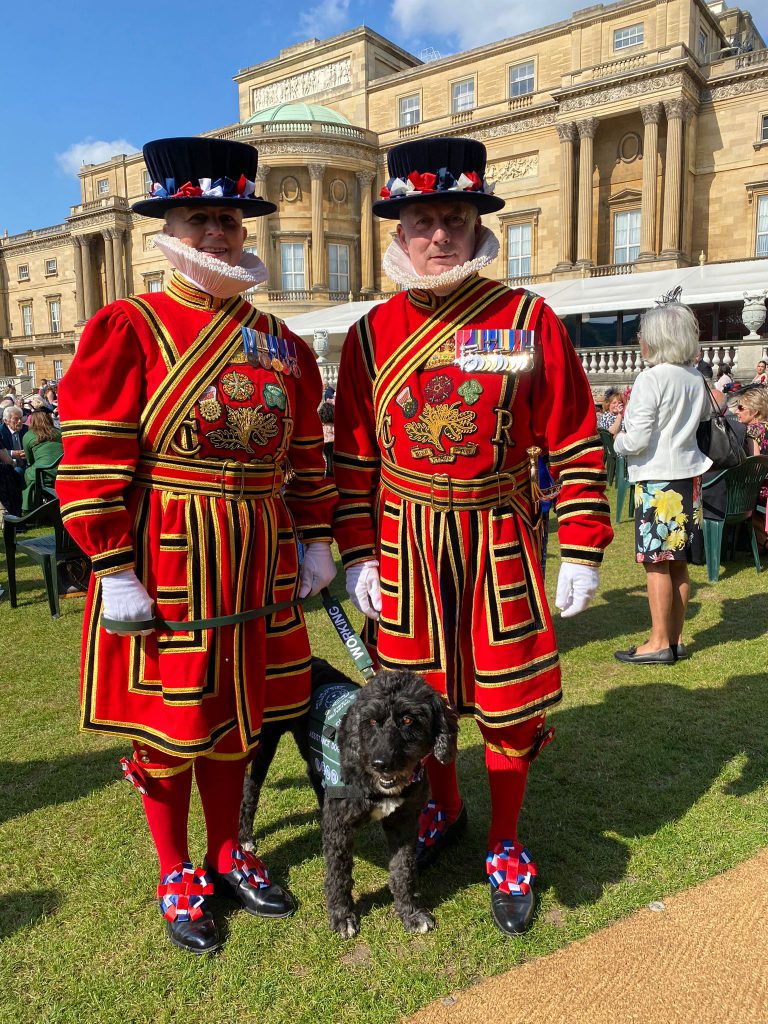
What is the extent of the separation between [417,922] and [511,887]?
34 cm

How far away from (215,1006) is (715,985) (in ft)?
4.96

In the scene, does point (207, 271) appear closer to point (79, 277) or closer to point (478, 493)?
point (478, 493)

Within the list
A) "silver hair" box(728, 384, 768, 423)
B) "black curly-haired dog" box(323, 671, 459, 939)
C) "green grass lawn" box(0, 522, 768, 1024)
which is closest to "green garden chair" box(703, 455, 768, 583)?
"silver hair" box(728, 384, 768, 423)

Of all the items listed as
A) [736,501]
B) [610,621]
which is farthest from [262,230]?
[610,621]

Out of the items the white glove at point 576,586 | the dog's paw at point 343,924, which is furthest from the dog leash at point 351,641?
the dog's paw at point 343,924

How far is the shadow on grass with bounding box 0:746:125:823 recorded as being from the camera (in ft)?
11.3

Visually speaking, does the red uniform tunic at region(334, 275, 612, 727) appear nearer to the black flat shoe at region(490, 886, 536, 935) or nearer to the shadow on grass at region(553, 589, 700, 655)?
the black flat shoe at region(490, 886, 536, 935)

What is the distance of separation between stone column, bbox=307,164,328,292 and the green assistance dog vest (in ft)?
99.0

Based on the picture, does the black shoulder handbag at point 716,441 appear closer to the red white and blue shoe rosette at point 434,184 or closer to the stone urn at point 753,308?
the red white and blue shoe rosette at point 434,184

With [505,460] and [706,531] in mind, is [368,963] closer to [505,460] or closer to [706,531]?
[505,460]

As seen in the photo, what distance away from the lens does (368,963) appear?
2381 mm

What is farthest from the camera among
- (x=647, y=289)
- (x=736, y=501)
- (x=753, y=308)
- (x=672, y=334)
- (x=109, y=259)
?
(x=109, y=259)

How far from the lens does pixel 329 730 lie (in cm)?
257

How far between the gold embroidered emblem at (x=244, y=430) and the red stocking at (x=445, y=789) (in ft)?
4.85
